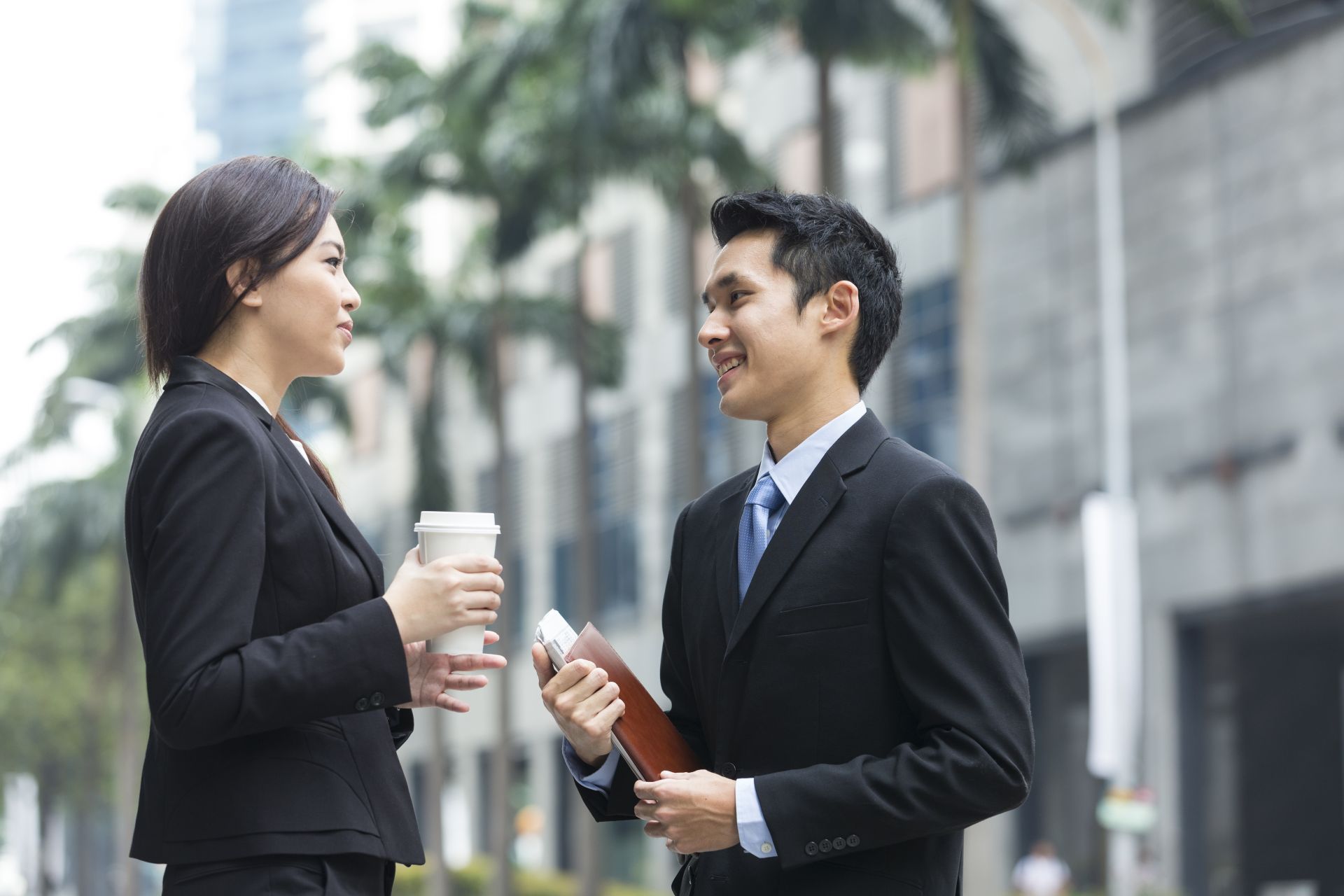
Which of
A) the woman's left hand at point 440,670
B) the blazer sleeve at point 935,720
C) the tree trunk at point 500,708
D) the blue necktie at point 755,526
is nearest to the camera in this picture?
the blazer sleeve at point 935,720

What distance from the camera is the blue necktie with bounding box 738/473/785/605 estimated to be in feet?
11.1

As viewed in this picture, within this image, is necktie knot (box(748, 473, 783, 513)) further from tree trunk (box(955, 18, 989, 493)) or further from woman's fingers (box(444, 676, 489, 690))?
tree trunk (box(955, 18, 989, 493))

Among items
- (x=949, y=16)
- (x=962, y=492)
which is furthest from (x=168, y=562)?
(x=949, y=16)

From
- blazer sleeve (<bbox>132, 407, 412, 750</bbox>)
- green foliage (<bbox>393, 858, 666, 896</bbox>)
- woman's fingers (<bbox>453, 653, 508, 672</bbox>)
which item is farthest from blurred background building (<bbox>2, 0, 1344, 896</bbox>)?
blazer sleeve (<bbox>132, 407, 412, 750</bbox>)

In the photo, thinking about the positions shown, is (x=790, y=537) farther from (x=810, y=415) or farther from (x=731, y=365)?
(x=731, y=365)

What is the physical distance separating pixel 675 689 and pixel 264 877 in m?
0.99

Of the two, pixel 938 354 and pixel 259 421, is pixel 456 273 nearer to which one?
pixel 938 354

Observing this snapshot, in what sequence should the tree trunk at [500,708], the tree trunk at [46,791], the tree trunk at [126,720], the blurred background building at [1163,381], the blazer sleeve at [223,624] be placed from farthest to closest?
the tree trunk at [46,791] < the tree trunk at [126,720] < the tree trunk at [500,708] < the blurred background building at [1163,381] < the blazer sleeve at [223,624]

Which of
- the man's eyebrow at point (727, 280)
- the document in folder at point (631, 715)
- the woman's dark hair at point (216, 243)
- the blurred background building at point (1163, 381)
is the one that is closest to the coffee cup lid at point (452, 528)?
the document in folder at point (631, 715)

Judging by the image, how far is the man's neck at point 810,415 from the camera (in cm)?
346

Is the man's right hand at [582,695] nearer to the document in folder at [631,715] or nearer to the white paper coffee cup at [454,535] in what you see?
the document in folder at [631,715]

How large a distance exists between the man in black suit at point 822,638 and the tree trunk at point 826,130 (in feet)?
53.4

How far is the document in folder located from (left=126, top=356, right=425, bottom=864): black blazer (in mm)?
289

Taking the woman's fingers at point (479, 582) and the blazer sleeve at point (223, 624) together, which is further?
the woman's fingers at point (479, 582)
